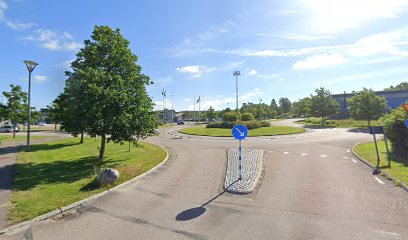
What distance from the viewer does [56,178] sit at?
1198 centimetres

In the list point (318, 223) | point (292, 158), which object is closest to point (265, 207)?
point (318, 223)

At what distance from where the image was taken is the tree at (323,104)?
2090 inches

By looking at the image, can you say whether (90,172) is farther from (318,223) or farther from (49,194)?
(318,223)

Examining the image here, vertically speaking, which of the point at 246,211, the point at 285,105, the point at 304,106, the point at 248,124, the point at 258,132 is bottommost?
the point at 246,211

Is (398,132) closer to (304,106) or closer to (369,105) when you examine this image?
(369,105)

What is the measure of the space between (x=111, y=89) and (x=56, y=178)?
5141mm

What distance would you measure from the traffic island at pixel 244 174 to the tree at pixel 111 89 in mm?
5608

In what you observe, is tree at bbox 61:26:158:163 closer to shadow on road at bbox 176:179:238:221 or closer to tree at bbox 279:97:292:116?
shadow on road at bbox 176:179:238:221

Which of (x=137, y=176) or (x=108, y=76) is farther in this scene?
(x=108, y=76)

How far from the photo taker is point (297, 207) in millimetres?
7711

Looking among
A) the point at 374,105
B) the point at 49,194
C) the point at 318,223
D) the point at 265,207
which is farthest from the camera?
the point at 374,105

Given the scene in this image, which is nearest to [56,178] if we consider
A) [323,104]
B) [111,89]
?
[111,89]

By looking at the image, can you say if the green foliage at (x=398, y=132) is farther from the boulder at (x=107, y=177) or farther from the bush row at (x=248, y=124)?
the bush row at (x=248, y=124)

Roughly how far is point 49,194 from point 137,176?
3.56 m
